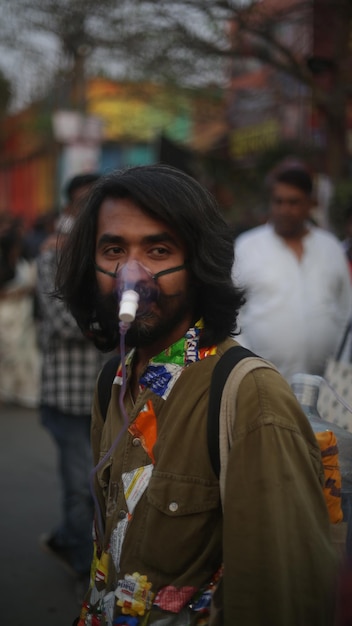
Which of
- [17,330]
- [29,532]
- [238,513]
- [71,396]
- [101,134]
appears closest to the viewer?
[238,513]

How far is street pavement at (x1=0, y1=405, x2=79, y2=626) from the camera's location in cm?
435

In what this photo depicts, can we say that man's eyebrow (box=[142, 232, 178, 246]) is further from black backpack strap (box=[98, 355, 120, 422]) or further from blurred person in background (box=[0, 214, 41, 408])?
blurred person in background (box=[0, 214, 41, 408])

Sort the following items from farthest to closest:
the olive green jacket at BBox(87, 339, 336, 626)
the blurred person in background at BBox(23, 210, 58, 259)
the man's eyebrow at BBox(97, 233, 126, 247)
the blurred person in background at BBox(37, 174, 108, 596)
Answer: the blurred person in background at BBox(23, 210, 58, 259)
the blurred person in background at BBox(37, 174, 108, 596)
the man's eyebrow at BBox(97, 233, 126, 247)
the olive green jacket at BBox(87, 339, 336, 626)

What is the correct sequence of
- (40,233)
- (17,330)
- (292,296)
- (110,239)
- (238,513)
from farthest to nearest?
(40,233) → (17,330) → (292,296) → (110,239) → (238,513)

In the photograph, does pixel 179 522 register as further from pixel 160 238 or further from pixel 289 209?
pixel 289 209

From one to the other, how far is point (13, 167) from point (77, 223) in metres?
39.9

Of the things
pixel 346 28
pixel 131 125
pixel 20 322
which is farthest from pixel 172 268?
pixel 131 125

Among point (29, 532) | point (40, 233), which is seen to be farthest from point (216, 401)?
point (40, 233)

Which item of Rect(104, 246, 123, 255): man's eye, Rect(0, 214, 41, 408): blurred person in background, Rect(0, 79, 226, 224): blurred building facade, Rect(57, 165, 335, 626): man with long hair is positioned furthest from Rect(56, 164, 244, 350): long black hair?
Rect(0, 214, 41, 408): blurred person in background

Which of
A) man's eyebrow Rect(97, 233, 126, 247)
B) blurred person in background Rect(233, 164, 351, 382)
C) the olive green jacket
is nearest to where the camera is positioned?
the olive green jacket

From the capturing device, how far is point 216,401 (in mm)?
1862

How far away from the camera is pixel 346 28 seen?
8.62 metres

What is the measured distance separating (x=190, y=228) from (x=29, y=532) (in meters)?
3.91

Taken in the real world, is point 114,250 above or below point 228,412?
above
